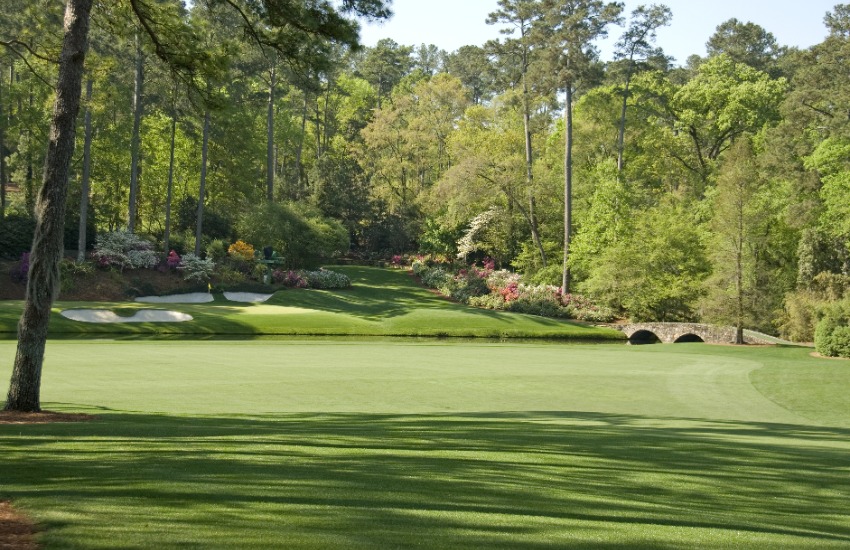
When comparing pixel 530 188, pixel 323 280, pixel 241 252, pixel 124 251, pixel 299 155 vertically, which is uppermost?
pixel 299 155

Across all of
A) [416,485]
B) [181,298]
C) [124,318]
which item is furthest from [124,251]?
[416,485]

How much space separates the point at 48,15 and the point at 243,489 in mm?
12060

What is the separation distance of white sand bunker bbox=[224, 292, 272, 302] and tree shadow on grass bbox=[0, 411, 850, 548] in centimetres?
3191

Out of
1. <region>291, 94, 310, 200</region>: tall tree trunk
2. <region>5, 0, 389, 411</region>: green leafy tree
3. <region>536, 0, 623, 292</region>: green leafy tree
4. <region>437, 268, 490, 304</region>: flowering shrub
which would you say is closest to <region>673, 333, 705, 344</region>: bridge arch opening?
<region>536, 0, 623, 292</region>: green leafy tree

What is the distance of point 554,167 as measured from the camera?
52219mm

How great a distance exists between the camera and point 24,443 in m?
8.51

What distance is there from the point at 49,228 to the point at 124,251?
111 ft

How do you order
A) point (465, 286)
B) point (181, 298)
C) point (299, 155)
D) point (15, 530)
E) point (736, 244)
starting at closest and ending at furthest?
1. point (15, 530)
2. point (736, 244)
3. point (181, 298)
4. point (465, 286)
5. point (299, 155)

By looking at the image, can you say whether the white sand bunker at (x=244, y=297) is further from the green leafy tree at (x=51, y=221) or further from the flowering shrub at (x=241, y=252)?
the green leafy tree at (x=51, y=221)

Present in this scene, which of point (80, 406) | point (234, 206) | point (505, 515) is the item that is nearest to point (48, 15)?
point (80, 406)

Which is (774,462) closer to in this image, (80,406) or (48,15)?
(80,406)

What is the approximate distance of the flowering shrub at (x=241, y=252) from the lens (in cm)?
4825

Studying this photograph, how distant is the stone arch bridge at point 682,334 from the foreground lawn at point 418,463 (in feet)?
58.3

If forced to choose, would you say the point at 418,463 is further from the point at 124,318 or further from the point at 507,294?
the point at 507,294
